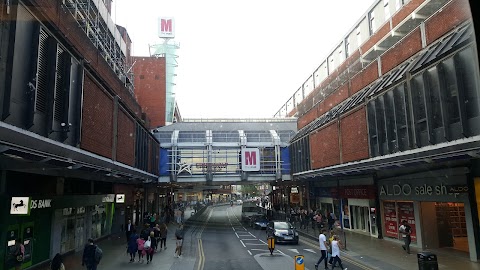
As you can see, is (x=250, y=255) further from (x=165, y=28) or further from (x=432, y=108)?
(x=165, y=28)

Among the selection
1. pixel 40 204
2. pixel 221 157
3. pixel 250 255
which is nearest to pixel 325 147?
pixel 250 255

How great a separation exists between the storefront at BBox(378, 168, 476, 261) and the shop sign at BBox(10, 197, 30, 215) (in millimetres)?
16965

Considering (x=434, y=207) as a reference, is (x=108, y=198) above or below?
above

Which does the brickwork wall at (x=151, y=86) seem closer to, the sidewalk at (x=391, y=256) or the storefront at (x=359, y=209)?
the storefront at (x=359, y=209)

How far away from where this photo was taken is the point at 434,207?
65.4ft

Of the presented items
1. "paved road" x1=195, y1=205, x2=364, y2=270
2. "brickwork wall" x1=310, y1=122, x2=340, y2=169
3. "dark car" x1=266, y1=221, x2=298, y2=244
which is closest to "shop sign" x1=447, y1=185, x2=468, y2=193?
"paved road" x1=195, y1=205, x2=364, y2=270

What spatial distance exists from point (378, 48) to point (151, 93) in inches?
1264

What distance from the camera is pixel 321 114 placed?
36.1 m

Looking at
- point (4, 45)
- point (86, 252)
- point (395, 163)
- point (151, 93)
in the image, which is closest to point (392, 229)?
point (395, 163)

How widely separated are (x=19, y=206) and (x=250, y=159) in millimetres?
30779

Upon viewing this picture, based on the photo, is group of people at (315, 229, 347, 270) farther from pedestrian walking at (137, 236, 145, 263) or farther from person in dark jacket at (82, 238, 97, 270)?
person in dark jacket at (82, 238, 97, 270)

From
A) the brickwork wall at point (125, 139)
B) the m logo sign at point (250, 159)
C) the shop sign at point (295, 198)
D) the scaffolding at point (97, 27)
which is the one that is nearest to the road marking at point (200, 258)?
the brickwork wall at point (125, 139)

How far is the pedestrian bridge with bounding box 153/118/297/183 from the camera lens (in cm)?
4156

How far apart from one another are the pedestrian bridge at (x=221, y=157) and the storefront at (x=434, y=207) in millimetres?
20480
